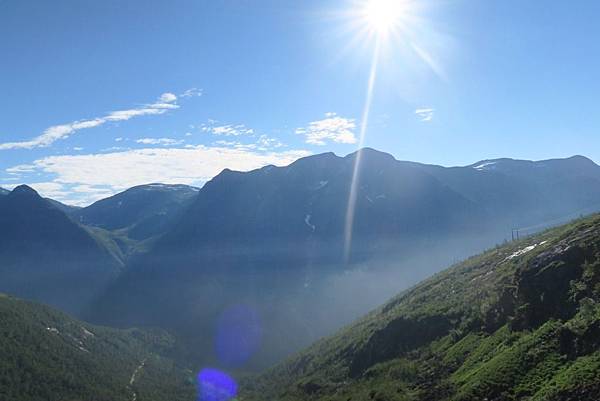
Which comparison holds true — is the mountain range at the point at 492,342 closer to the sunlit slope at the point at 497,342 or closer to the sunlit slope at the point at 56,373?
the sunlit slope at the point at 497,342

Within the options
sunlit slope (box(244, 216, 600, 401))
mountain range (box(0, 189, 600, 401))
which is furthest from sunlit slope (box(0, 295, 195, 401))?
sunlit slope (box(244, 216, 600, 401))

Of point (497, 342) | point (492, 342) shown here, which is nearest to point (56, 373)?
point (492, 342)

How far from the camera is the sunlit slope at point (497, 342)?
1515 inches

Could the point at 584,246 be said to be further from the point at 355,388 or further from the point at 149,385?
the point at 149,385

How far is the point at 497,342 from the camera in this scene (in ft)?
167

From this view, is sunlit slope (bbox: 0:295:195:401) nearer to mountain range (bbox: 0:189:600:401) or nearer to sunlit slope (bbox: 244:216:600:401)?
mountain range (bbox: 0:189:600:401)

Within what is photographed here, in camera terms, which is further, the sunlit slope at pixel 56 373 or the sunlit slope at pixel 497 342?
the sunlit slope at pixel 56 373

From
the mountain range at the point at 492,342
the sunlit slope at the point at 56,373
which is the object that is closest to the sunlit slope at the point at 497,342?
the mountain range at the point at 492,342

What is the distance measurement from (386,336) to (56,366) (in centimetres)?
13496

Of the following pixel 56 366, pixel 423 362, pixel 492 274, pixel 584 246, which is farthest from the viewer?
pixel 56 366

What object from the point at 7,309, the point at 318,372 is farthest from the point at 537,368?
the point at 7,309

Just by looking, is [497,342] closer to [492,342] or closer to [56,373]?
[492,342]

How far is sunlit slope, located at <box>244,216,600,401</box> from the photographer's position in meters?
38.5

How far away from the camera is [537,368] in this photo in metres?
39.5
